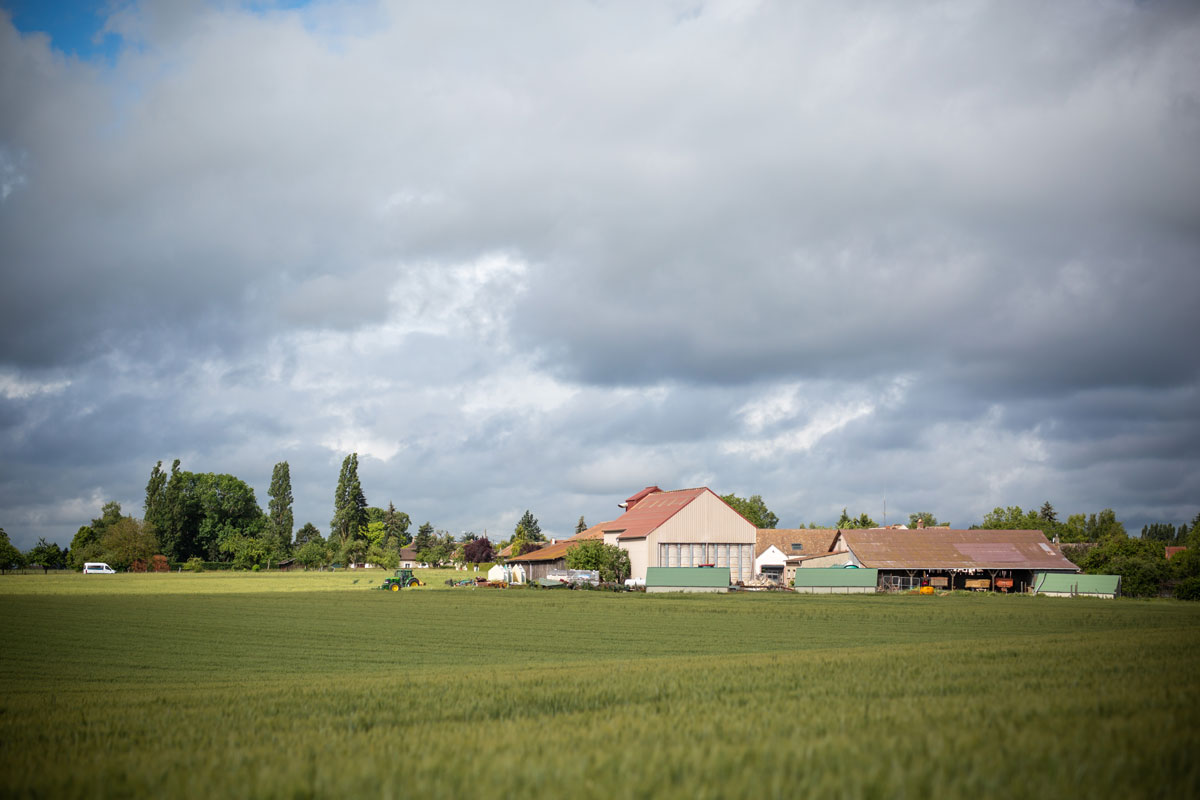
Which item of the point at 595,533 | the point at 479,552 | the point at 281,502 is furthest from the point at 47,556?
the point at 595,533

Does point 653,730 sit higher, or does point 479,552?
point 653,730

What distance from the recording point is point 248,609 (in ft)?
148

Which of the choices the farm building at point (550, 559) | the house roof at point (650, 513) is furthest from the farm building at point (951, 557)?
the farm building at point (550, 559)

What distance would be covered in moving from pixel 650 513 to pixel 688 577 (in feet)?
48.2

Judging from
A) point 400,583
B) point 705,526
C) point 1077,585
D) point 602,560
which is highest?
point 705,526

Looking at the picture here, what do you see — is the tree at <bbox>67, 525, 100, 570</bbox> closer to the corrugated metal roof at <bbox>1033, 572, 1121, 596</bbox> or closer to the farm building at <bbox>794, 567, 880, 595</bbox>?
the farm building at <bbox>794, 567, 880, 595</bbox>

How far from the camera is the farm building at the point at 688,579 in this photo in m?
69.4

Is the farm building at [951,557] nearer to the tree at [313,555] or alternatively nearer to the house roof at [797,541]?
the house roof at [797,541]

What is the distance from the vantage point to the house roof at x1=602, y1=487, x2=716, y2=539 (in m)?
79.3

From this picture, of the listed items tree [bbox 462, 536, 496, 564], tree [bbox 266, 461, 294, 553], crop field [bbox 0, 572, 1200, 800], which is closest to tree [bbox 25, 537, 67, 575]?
tree [bbox 266, 461, 294, 553]

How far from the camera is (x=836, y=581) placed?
70062 millimetres

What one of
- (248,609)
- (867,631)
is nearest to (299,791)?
(867,631)

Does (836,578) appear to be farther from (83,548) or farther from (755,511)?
(83,548)

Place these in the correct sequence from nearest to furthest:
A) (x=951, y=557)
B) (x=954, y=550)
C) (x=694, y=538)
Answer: (x=694, y=538)
(x=951, y=557)
(x=954, y=550)
